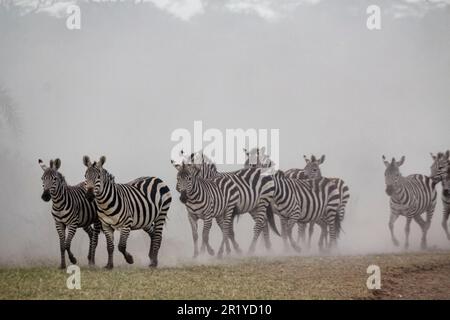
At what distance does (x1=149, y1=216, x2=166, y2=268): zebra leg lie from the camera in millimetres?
15594

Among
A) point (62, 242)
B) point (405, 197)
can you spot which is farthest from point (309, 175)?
point (62, 242)

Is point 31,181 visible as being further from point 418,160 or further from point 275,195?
point 418,160

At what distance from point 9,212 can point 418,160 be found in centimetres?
2646

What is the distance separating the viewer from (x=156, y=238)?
1578 cm

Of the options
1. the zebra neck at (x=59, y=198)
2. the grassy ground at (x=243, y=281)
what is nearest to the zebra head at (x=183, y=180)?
the grassy ground at (x=243, y=281)

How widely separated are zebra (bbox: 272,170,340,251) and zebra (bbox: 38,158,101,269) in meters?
6.51

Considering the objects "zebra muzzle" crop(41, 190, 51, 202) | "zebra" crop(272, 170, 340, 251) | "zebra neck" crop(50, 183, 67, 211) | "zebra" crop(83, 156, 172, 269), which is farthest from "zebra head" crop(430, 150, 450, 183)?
"zebra muzzle" crop(41, 190, 51, 202)

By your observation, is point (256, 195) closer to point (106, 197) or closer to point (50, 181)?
point (106, 197)

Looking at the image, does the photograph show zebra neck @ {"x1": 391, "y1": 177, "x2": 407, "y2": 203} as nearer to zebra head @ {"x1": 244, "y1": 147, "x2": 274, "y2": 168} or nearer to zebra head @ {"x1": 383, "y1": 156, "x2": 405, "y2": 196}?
zebra head @ {"x1": 383, "y1": 156, "x2": 405, "y2": 196}

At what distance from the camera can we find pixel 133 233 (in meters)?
27.2

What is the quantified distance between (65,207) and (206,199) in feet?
13.5

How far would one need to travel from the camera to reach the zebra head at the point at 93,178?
13943 millimetres

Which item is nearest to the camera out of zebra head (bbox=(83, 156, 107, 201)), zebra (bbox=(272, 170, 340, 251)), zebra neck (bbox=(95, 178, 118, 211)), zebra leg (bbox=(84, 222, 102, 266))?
zebra head (bbox=(83, 156, 107, 201))
